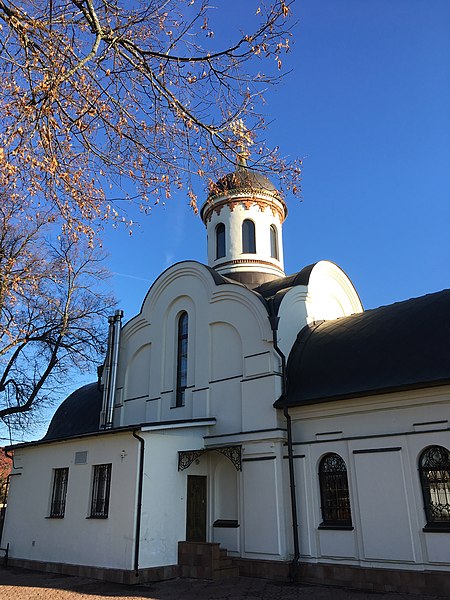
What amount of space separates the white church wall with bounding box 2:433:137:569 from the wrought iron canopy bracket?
130 cm

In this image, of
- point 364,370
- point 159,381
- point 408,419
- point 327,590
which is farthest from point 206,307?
point 327,590

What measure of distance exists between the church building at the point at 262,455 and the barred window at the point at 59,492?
0.20 ft

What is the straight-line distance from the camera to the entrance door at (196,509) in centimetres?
1268

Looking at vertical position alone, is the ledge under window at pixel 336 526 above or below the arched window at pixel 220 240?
below

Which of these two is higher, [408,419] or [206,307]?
[206,307]

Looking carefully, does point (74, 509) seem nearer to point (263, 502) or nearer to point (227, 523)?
point (227, 523)

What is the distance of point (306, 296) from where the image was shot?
49.0 feet

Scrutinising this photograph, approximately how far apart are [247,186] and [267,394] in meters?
8.76

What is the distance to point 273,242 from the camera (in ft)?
65.2

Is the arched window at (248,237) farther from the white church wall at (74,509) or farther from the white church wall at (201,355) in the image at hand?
the white church wall at (74,509)

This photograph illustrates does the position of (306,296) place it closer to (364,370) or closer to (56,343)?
(364,370)

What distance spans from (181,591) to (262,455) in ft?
11.5

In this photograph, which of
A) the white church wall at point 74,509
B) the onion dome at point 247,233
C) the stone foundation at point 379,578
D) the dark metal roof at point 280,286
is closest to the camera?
the stone foundation at point 379,578

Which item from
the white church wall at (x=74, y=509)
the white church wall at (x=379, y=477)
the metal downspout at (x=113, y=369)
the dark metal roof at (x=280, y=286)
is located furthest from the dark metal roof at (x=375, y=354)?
the metal downspout at (x=113, y=369)
